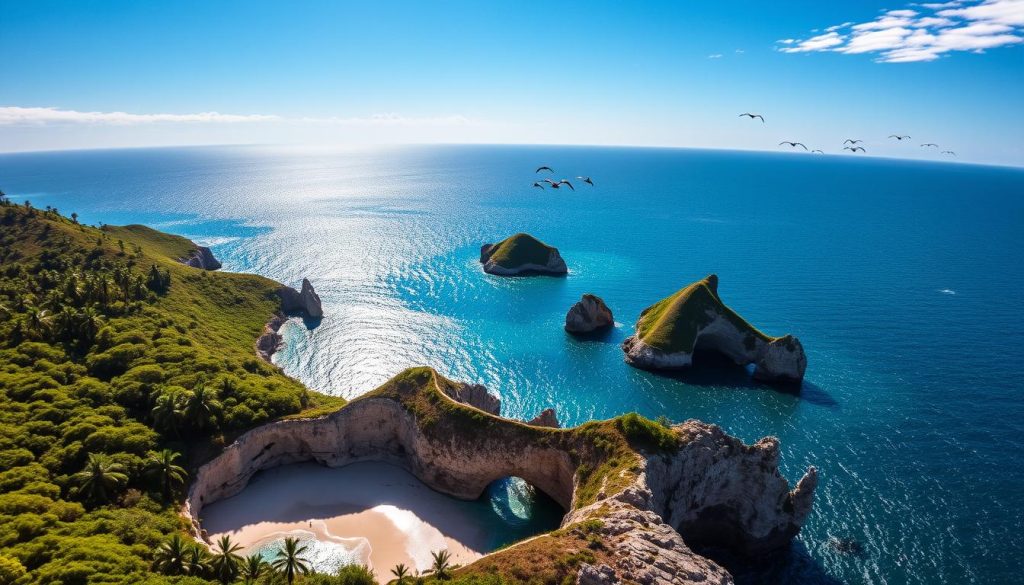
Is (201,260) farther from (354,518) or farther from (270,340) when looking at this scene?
(354,518)

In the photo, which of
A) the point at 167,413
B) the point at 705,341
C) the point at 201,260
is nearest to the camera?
the point at 167,413

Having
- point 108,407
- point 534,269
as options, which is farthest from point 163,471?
point 534,269

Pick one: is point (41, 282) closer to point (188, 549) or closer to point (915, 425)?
point (188, 549)

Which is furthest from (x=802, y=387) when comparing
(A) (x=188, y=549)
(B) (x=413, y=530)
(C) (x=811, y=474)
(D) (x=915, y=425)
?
(A) (x=188, y=549)

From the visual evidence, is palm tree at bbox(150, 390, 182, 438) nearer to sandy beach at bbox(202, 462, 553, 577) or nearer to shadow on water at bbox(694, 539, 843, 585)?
sandy beach at bbox(202, 462, 553, 577)

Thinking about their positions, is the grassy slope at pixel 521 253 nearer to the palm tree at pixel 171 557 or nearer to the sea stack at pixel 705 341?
the sea stack at pixel 705 341
